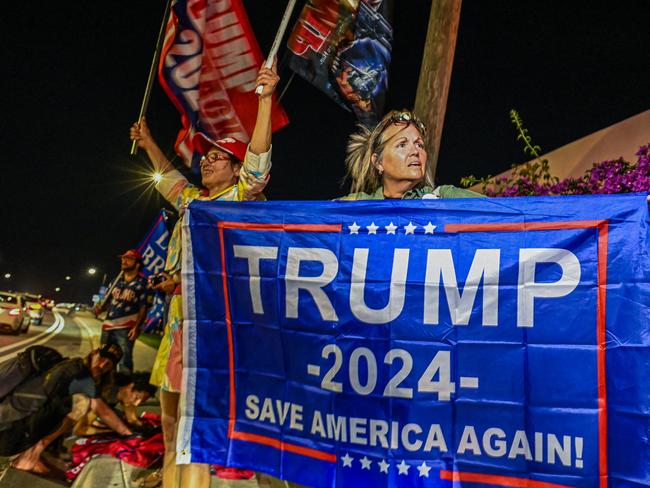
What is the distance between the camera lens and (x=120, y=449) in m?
4.00

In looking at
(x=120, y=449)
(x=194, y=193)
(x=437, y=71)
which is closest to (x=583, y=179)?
(x=437, y=71)

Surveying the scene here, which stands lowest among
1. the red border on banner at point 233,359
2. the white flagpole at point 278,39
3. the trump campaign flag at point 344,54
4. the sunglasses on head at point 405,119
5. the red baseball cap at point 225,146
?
the red border on banner at point 233,359

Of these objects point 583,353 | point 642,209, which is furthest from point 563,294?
point 642,209

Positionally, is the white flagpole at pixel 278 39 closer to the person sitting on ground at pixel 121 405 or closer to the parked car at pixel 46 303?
the person sitting on ground at pixel 121 405

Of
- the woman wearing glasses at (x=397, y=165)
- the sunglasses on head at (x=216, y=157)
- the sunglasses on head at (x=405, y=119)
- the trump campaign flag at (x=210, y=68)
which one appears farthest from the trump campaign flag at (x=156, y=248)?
the sunglasses on head at (x=405, y=119)

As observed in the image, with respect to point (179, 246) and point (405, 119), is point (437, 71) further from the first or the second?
point (179, 246)

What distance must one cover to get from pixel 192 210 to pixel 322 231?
2.59 ft

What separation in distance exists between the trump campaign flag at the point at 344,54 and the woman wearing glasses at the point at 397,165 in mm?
1927

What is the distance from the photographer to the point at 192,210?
2740 millimetres

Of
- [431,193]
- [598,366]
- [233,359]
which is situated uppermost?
[431,193]

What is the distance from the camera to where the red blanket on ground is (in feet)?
12.5

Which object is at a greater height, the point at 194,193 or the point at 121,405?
the point at 194,193

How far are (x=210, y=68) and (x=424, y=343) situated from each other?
4.18 m

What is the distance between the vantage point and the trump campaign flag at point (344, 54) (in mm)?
4539
